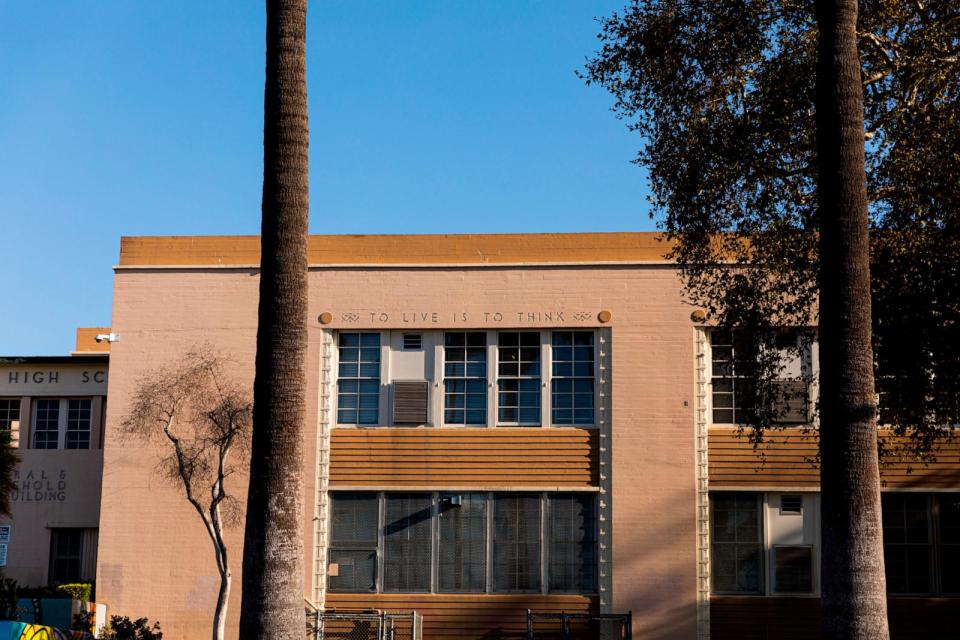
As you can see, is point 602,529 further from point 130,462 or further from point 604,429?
point 130,462

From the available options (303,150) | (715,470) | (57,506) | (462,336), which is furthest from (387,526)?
(303,150)

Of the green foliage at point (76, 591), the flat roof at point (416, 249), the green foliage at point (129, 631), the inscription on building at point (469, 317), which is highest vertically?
the flat roof at point (416, 249)

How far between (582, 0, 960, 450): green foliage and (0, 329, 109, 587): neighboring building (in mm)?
17736

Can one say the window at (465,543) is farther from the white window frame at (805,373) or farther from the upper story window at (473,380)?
the white window frame at (805,373)

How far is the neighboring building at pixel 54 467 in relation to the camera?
1233 inches

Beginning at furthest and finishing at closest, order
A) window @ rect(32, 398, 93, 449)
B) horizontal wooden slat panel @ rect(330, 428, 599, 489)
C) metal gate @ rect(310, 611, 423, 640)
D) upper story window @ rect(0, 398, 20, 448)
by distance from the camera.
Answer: upper story window @ rect(0, 398, 20, 448)
window @ rect(32, 398, 93, 449)
horizontal wooden slat panel @ rect(330, 428, 599, 489)
metal gate @ rect(310, 611, 423, 640)

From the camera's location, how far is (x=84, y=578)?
31.5 metres

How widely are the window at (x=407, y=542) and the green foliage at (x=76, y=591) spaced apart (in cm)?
710

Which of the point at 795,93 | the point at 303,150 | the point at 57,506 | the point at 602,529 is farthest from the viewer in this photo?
the point at 57,506

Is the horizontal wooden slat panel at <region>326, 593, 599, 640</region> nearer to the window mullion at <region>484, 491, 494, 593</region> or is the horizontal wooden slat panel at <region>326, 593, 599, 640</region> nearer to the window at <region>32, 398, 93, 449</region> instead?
the window mullion at <region>484, 491, 494, 593</region>

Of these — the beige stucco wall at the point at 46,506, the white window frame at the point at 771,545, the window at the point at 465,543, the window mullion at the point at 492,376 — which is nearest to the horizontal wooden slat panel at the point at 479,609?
the window at the point at 465,543

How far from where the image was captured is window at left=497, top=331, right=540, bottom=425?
27641 millimetres

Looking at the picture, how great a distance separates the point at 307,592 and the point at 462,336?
20.5 feet

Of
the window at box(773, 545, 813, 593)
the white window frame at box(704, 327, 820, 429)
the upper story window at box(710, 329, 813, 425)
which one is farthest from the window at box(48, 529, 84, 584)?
the window at box(773, 545, 813, 593)
